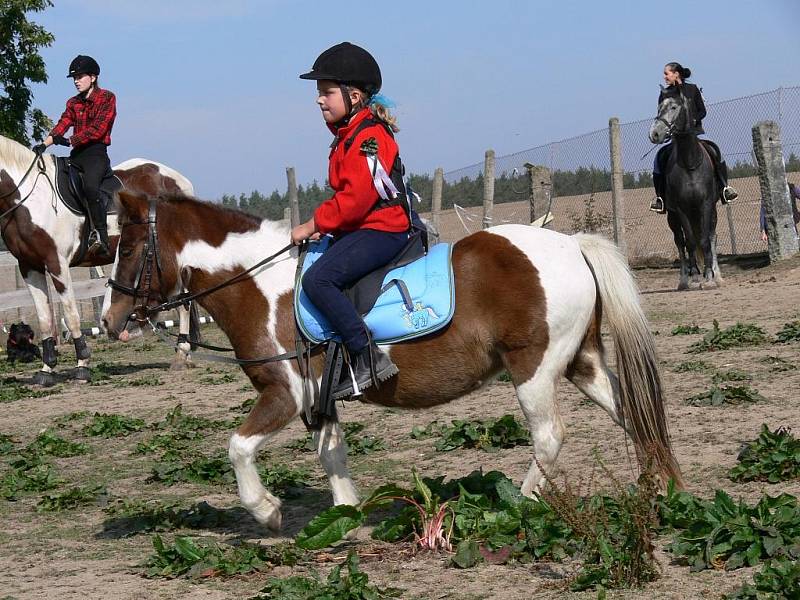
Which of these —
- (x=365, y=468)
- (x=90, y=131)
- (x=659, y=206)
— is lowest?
(x=365, y=468)

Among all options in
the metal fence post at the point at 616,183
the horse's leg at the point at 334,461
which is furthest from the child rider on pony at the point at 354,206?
the metal fence post at the point at 616,183

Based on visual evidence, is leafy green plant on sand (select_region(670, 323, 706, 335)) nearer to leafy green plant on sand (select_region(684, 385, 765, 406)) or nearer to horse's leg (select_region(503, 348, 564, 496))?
leafy green plant on sand (select_region(684, 385, 765, 406))

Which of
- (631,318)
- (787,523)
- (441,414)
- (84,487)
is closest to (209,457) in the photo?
(84,487)

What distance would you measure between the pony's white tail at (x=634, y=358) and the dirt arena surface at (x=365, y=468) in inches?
18.7

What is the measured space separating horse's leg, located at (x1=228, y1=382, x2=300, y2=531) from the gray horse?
11.2 metres

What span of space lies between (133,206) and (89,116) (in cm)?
734

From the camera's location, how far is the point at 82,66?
12797mm

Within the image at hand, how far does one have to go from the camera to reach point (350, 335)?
5773 millimetres

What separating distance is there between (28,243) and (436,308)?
29.1ft

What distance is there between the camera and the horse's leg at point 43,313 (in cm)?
1362

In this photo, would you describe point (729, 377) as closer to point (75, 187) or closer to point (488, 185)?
point (75, 187)

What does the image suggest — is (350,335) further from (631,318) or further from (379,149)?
(631,318)

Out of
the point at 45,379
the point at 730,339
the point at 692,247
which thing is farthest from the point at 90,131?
the point at 692,247

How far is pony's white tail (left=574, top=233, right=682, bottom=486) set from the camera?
19.0ft
